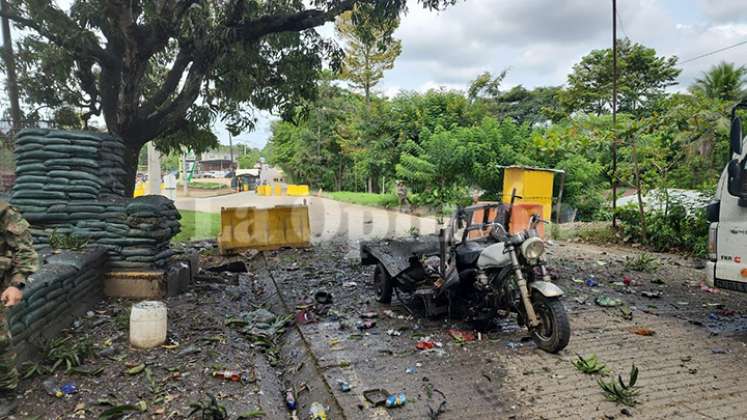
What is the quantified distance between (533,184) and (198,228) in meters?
9.79

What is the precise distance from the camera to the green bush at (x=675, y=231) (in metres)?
9.28

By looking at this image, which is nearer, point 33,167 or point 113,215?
point 33,167

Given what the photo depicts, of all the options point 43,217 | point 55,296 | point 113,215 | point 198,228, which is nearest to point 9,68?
point 43,217

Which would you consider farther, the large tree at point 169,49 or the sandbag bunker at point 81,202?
the large tree at point 169,49

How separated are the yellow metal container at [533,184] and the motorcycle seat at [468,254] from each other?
8850 millimetres

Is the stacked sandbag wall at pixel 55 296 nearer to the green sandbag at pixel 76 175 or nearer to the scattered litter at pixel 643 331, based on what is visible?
the green sandbag at pixel 76 175

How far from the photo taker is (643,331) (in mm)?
4953

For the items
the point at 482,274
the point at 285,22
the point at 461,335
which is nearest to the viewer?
the point at 482,274

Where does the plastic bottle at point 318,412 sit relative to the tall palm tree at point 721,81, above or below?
below

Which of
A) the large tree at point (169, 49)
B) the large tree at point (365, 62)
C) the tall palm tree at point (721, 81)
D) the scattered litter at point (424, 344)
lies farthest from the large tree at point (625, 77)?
the scattered litter at point (424, 344)

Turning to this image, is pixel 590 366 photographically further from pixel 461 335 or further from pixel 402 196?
pixel 402 196

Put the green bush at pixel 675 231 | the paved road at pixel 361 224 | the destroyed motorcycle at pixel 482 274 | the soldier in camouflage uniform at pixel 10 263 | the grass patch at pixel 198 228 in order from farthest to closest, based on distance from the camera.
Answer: the paved road at pixel 361 224 < the grass patch at pixel 198 228 < the green bush at pixel 675 231 < the destroyed motorcycle at pixel 482 274 < the soldier in camouflage uniform at pixel 10 263

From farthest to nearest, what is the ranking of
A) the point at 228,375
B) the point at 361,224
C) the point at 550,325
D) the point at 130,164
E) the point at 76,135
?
1. the point at 361,224
2. the point at 130,164
3. the point at 76,135
4. the point at 550,325
5. the point at 228,375

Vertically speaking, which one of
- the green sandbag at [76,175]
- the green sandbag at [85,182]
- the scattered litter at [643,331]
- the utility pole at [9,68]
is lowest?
the scattered litter at [643,331]
